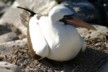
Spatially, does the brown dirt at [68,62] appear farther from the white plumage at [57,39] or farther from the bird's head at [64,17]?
the bird's head at [64,17]

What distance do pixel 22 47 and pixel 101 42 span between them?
1415 millimetres

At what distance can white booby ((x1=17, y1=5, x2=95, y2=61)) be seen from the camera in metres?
6.28

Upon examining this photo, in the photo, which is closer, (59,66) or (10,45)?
(59,66)

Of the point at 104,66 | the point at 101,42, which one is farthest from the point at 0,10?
the point at 104,66

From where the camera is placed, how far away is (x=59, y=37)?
631cm

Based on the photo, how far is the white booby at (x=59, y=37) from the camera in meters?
6.28

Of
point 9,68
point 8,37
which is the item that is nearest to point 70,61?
point 9,68

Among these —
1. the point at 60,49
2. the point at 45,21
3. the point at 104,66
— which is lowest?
the point at 104,66

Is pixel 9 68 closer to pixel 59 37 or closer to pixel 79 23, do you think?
pixel 59 37

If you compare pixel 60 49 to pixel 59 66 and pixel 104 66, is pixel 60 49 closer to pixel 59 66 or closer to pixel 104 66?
pixel 59 66

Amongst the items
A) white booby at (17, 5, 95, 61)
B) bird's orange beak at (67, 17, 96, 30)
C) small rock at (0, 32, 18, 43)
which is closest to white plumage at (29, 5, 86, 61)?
white booby at (17, 5, 95, 61)

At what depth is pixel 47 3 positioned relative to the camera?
8930mm

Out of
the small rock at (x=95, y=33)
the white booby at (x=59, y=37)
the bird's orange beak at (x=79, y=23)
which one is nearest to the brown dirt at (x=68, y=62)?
the white booby at (x=59, y=37)

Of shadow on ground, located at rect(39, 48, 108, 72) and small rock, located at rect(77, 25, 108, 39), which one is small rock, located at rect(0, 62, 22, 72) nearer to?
shadow on ground, located at rect(39, 48, 108, 72)
